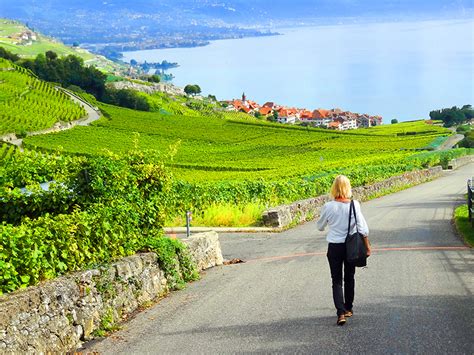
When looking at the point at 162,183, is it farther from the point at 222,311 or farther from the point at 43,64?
the point at 43,64

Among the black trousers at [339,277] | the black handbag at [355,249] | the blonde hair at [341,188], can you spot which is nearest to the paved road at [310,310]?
the black trousers at [339,277]

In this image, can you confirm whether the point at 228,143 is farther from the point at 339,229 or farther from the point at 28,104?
the point at 339,229

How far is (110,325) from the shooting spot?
952 centimetres

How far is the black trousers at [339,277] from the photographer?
902cm

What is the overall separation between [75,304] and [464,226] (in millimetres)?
14907

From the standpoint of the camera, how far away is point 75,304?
8.84 meters

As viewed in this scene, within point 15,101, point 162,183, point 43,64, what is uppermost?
point 43,64

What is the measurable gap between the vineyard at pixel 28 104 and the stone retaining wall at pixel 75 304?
72926 millimetres

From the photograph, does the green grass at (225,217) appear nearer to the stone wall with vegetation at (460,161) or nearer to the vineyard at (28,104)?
the stone wall with vegetation at (460,161)

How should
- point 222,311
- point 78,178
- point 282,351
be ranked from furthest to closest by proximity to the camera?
point 78,178 < point 222,311 < point 282,351

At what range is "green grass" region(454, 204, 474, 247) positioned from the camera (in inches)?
733

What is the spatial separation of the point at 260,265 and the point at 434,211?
1484cm

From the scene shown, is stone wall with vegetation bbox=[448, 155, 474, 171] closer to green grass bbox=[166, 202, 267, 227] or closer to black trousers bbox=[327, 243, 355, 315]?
green grass bbox=[166, 202, 267, 227]

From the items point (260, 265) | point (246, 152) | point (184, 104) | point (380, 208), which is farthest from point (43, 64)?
point (260, 265)
